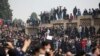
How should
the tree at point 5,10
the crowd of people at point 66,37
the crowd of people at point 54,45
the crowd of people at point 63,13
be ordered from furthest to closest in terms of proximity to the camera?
the tree at point 5,10 → the crowd of people at point 63,13 → the crowd of people at point 66,37 → the crowd of people at point 54,45

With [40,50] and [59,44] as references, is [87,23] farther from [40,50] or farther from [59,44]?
[40,50]

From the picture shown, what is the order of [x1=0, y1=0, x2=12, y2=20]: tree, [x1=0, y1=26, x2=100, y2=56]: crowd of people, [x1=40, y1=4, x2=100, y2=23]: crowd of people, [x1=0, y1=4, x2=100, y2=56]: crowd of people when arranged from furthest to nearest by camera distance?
[x1=0, y1=0, x2=12, y2=20]: tree < [x1=40, y1=4, x2=100, y2=23]: crowd of people < [x1=0, y1=4, x2=100, y2=56]: crowd of people < [x1=0, y1=26, x2=100, y2=56]: crowd of people

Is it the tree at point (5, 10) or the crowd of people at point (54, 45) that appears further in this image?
the tree at point (5, 10)

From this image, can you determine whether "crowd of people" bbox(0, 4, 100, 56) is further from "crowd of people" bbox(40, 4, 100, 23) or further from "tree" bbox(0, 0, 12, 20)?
"tree" bbox(0, 0, 12, 20)

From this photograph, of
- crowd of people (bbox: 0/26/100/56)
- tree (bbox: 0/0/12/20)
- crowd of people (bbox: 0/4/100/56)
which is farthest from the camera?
tree (bbox: 0/0/12/20)

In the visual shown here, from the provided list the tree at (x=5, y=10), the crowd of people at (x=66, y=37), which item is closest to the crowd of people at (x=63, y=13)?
the crowd of people at (x=66, y=37)

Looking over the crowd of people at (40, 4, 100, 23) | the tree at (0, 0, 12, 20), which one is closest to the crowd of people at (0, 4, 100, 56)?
the crowd of people at (40, 4, 100, 23)

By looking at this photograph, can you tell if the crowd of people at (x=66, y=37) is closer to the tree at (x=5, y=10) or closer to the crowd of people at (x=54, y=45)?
the crowd of people at (x=54, y=45)

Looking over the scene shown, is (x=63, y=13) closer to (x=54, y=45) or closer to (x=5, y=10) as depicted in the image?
(x=54, y=45)

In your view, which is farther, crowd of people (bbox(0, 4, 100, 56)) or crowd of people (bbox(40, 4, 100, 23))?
crowd of people (bbox(40, 4, 100, 23))

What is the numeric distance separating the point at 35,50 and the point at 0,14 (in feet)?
232

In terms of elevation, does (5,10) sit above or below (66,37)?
above

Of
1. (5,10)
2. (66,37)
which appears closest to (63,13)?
(66,37)

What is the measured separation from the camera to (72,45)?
3061 centimetres
